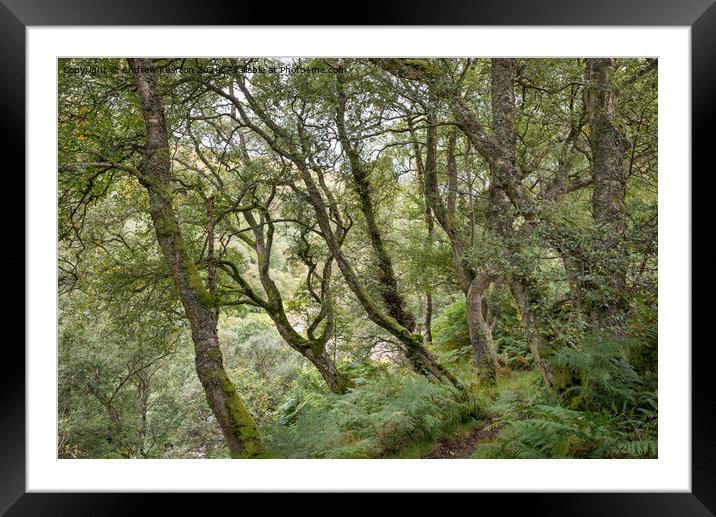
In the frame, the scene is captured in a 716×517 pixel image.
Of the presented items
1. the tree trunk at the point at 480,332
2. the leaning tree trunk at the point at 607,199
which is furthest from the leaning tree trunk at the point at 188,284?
the leaning tree trunk at the point at 607,199

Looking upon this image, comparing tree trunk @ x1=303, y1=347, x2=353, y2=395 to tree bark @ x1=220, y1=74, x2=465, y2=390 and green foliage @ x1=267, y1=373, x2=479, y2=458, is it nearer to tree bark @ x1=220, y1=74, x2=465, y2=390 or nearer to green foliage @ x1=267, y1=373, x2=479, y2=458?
green foliage @ x1=267, y1=373, x2=479, y2=458

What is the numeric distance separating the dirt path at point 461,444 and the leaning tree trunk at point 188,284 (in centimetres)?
145

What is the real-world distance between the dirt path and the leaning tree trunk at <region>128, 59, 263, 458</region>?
145 cm

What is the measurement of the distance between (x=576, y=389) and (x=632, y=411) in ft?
1.53

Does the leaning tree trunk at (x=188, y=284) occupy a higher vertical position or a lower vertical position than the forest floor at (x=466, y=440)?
higher

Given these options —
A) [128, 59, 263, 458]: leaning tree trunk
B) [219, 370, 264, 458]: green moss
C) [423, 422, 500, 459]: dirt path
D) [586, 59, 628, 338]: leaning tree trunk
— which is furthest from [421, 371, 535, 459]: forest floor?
[128, 59, 263, 458]: leaning tree trunk

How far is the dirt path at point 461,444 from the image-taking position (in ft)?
12.7

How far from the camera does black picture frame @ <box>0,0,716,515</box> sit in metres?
2.22

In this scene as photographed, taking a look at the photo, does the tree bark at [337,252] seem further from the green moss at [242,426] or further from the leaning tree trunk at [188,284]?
the green moss at [242,426]

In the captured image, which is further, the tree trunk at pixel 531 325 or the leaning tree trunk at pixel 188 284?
the tree trunk at pixel 531 325

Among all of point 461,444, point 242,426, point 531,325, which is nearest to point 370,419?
point 461,444
